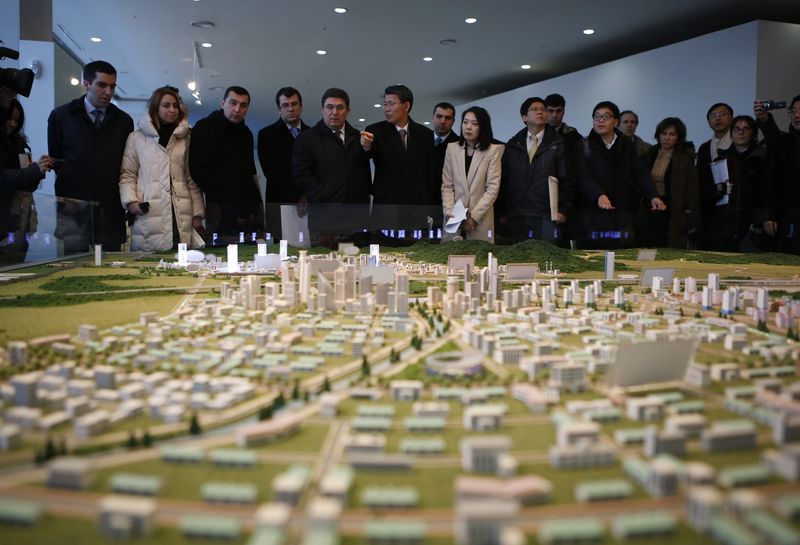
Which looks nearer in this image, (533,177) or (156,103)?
(156,103)

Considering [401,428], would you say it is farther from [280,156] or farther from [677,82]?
[677,82]

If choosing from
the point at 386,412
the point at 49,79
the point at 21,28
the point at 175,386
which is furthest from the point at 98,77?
the point at 386,412

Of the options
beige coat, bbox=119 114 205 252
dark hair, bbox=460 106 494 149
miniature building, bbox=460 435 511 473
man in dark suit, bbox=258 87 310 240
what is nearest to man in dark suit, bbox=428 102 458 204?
dark hair, bbox=460 106 494 149

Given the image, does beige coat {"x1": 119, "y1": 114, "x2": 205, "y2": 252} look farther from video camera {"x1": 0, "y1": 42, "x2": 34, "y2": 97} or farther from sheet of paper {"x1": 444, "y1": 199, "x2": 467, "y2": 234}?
sheet of paper {"x1": 444, "y1": 199, "x2": 467, "y2": 234}

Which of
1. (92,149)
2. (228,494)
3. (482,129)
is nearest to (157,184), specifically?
(92,149)

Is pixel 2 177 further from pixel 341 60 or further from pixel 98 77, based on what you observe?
pixel 341 60

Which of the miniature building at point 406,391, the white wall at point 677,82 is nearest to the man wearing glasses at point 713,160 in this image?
the white wall at point 677,82
